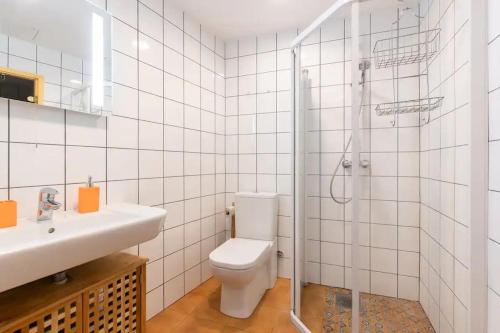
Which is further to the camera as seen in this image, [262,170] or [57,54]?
[262,170]

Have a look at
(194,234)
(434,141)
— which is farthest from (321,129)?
(194,234)

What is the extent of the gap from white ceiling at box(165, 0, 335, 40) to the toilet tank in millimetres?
1514

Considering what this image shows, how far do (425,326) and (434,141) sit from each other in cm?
112

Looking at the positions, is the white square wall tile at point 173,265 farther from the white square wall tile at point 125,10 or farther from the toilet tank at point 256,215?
the white square wall tile at point 125,10

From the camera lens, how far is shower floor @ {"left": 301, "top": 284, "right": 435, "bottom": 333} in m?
1.48

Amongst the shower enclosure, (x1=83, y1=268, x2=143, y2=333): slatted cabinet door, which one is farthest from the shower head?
(x1=83, y1=268, x2=143, y2=333): slatted cabinet door

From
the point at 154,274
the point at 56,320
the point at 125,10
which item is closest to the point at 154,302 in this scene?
the point at 154,274

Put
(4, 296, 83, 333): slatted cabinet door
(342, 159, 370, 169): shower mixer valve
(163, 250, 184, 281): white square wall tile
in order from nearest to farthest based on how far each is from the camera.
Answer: (4, 296, 83, 333): slatted cabinet door → (342, 159, 370, 169): shower mixer valve → (163, 250, 184, 281): white square wall tile

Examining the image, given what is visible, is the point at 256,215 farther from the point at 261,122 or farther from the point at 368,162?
the point at 368,162

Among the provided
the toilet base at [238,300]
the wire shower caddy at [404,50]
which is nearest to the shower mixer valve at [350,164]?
the wire shower caddy at [404,50]

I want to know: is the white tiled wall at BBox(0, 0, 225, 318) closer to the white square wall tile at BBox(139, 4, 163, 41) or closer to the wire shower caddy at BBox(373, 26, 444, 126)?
the white square wall tile at BBox(139, 4, 163, 41)

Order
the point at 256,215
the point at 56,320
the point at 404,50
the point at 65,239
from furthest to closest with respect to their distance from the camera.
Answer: the point at 256,215, the point at 404,50, the point at 56,320, the point at 65,239

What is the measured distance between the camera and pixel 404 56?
1.67 metres

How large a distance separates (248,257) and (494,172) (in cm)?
137
